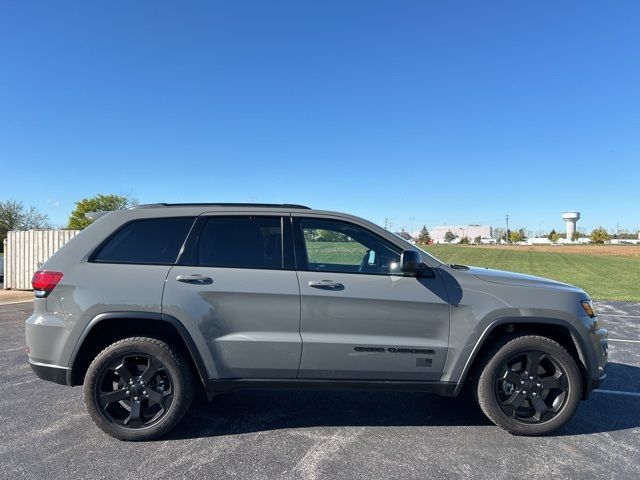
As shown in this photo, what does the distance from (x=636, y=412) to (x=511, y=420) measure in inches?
61.4

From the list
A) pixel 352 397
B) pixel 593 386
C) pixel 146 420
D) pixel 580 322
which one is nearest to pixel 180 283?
pixel 146 420

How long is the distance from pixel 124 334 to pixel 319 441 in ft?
5.93

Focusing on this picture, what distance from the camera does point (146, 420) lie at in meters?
3.47

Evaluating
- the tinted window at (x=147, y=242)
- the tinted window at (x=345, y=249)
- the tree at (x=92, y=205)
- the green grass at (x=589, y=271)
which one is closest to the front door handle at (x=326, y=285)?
the tinted window at (x=345, y=249)

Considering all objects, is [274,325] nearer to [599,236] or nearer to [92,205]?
[92,205]

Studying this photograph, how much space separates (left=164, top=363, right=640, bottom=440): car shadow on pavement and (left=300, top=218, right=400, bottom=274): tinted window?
1.37 m

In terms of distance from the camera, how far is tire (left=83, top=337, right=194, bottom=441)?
3404 millimetres

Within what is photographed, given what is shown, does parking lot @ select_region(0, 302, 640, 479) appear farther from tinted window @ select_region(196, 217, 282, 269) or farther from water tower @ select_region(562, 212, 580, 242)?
water tower @ select_region(562, 212, 580, 242)

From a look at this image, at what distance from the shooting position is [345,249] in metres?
3.86

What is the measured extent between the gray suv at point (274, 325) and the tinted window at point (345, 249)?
0.03m

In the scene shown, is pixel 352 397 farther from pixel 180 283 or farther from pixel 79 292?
pixel 79 292

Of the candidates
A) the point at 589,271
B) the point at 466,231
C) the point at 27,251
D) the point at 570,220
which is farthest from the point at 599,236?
the point at 27,251

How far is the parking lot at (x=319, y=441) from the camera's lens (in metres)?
3.02

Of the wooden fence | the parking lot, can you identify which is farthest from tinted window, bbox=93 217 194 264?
the wooden fence
